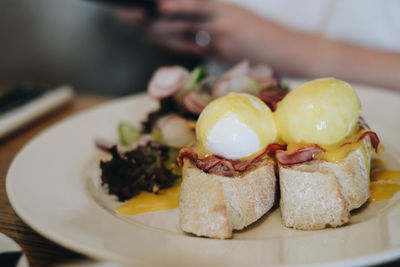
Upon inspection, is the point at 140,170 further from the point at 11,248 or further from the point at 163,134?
the point at 11,248

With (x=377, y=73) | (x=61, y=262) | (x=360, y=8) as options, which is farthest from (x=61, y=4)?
(x=61, y=262)

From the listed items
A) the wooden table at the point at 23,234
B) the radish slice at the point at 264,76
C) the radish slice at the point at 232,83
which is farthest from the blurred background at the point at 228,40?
the wooden table at the point at 23,234

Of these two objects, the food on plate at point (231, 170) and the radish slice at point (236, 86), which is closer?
the food on plate at point (231, 170)

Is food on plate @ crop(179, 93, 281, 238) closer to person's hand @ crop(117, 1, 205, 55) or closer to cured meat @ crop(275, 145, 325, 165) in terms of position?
cured meat @ crop(275, 145, 325, 165)

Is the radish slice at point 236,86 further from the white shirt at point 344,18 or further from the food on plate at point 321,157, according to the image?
the white shirt at point 344,18

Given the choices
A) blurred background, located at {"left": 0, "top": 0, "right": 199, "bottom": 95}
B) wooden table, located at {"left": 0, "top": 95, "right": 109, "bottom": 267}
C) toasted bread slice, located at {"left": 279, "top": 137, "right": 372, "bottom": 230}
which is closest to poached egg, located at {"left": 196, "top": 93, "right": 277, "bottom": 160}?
toasted bread slice, located at {"left": 279, "top": 137, "right": 372, "bottom": 230}

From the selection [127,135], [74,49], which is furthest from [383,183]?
[74,49]
